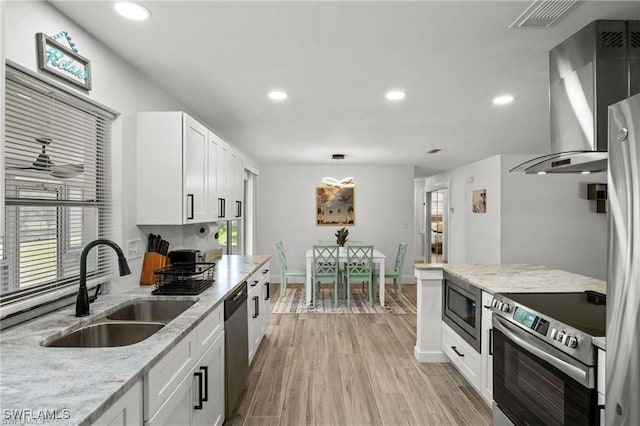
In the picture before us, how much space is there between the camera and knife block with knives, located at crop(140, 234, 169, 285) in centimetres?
248

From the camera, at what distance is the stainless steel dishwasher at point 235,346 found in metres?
2.21

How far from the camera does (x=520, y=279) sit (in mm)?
2586

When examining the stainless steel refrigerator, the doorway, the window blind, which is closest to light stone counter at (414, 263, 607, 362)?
the stainless steel refrigerator

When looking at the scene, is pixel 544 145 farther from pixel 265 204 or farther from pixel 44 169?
pixel 44 169

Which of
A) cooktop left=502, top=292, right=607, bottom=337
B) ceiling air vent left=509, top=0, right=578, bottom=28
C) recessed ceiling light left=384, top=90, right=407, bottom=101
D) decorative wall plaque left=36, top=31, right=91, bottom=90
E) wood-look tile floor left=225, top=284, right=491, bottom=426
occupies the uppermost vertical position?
recessed ceiling light left=384, top=90, right=407, bottom=101

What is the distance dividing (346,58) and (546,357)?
2.01 meters

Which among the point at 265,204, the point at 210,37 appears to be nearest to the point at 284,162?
the point at 265,204

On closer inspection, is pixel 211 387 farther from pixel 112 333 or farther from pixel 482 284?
pixel 482 284

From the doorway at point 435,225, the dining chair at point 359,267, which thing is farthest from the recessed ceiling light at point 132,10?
the doorway at point 435,225

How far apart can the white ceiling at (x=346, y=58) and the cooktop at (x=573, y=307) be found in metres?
1.50

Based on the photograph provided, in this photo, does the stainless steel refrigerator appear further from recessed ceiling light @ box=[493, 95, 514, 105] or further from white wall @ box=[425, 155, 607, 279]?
white wall @ box=[425, 155, 607, 279]

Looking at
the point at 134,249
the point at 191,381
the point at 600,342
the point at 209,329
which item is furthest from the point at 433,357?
the point at 134,249

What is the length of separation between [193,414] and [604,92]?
2.62m

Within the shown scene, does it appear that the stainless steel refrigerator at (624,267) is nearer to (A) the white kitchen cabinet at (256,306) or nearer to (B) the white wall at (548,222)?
(A) the white kitchen cabinet at (256,306)
